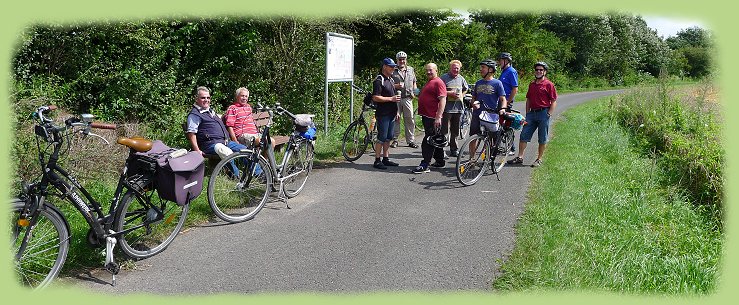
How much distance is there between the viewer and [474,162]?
24.7 ft

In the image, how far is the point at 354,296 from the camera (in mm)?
3904

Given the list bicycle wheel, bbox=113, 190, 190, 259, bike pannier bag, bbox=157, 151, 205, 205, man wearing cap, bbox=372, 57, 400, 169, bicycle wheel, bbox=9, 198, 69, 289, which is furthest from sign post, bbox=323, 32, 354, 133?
bicycle wheel, bbox=9, 198, 69, 289

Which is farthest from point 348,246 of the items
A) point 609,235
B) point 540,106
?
point 540,106

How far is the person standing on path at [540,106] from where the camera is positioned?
872 cm

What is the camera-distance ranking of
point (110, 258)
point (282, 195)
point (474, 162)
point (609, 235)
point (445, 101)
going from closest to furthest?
point (110, 258), point (609, 235), point (282, 195), point (474, 162), point (445, 101)

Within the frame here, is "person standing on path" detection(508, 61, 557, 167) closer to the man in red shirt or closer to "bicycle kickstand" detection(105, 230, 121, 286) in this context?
the man in red shirt

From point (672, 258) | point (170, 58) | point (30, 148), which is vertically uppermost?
point (170, 58)

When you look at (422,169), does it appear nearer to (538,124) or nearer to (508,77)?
(508,77)

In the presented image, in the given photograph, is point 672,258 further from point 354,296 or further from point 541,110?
point 541,110

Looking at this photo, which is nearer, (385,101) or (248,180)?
(248,180)

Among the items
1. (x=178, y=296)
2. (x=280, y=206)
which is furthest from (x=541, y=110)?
(x=178, y=296)

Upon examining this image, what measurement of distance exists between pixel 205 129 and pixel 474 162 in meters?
3.65

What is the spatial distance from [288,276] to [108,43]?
19.2ft

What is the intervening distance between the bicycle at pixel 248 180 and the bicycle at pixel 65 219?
70 cm
